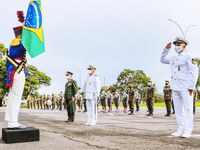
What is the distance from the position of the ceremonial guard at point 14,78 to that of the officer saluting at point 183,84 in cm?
323

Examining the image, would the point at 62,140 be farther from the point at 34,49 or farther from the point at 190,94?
the point at 190,94

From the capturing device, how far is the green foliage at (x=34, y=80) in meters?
65.5

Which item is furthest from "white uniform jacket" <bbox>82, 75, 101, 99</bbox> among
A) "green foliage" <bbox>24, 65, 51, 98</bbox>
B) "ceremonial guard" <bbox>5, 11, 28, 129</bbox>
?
"green foliage" <bbox>24, 65, 51, 98</bbox>

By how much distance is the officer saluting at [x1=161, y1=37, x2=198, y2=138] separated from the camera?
6930 mm

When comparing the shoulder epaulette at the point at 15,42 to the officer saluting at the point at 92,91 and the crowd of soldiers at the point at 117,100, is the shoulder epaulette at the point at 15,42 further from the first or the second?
the crowd of soldiers at the point at 117,100

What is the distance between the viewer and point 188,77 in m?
7.04

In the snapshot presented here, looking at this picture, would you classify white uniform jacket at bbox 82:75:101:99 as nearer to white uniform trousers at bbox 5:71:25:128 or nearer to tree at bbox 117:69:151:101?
white uniform trousers at bbox 5:71:25:128

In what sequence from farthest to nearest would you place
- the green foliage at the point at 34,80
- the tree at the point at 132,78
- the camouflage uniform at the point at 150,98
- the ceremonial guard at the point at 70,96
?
the tree at the point at 132,78 < the green foliage at the point at 34,80 < the camouflage uniform at the point at 150,98 < the ceremonial guard at the point at 70,96

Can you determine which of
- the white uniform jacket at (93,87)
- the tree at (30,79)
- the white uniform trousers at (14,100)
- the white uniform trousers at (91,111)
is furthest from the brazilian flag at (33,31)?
the tree at (30,79)

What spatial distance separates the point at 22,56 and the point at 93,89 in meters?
5.25

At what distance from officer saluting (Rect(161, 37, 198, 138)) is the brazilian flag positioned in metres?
2.89

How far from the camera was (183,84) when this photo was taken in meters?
7.01

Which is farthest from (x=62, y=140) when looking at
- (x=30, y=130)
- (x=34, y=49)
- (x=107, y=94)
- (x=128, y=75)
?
(x=128, y=75)

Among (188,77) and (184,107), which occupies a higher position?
(188,77)
